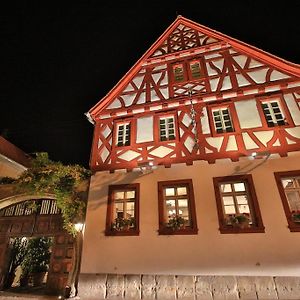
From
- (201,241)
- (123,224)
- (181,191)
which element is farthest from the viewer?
(181,191)

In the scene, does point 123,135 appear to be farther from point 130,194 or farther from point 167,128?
point 130,194

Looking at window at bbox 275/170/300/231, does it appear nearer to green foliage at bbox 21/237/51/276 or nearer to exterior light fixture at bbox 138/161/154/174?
exterior light fixture at bbox 138/161/154/174

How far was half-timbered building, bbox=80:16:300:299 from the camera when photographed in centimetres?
612

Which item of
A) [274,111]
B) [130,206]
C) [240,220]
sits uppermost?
[274,111]

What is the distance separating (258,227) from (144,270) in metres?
3.47

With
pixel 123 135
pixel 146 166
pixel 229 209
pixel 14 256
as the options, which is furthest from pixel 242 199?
pixel 14 256

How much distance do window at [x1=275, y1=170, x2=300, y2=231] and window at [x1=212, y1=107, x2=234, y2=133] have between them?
219 cm

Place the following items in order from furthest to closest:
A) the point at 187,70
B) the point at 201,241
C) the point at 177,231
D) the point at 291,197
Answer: the point at 187,70 → the point at 291,197 → the point at 177,231 → the point at 201,241

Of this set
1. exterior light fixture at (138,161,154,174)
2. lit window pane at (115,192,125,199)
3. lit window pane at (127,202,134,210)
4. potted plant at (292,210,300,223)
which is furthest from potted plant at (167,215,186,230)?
potted plant at (292,210,300,223)

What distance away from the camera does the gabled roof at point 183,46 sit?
872 centimetres

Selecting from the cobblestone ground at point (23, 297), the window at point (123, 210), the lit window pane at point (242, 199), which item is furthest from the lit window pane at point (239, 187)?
the cobblestone ground at point (23, 297)

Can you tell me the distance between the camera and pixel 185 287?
6.13 metres

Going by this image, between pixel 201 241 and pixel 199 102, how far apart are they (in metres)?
4.96

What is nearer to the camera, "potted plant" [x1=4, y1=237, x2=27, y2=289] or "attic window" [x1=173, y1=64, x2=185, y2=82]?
"potted plant" [x1=4, y1=237, x2=27, y2=289]
